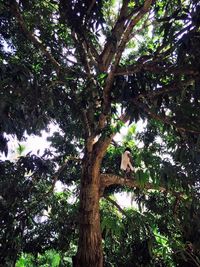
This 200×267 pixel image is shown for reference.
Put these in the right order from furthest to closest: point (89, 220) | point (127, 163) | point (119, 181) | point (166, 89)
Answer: point (119, 181)
point (127, 163)
point (89, 220)
point (166, 89)

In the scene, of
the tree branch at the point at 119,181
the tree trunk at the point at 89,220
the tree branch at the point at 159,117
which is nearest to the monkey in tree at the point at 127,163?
the tree branch at the point at 119,181

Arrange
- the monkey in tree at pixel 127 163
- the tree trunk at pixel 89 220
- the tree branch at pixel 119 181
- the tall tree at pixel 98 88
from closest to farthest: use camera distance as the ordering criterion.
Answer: the tall tree at pixel 98 88, the tree trunk at pixel 89 220, the monkey in tree at pixel 127 163, the tree branch at pixel 119 181

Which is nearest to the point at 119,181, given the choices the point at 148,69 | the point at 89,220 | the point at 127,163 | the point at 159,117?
the point at 127,163

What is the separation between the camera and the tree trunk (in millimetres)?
4766

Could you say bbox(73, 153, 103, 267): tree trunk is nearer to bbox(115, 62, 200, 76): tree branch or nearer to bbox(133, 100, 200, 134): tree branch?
bbox(133, 100, 200, 134): tree branch

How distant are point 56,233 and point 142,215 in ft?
6.58

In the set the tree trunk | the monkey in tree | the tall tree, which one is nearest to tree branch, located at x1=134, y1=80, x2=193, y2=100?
the tall tree

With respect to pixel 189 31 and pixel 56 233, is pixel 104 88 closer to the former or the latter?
pixel 189 31

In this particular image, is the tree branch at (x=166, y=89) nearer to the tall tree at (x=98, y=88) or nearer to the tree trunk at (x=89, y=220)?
the tall tree at (x=98, y=88)

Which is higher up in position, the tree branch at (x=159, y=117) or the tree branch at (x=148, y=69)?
the tree branch at (x=148, y=69)

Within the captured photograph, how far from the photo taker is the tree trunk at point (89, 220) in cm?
477

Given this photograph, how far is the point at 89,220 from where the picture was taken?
4988 mm

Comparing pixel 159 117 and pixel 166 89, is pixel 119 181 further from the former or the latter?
pixel 166 89

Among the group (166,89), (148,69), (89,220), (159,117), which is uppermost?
(148,69)
